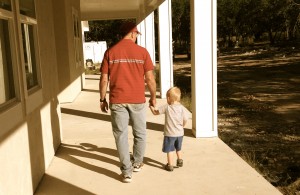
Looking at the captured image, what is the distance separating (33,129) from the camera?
4477 millimetres

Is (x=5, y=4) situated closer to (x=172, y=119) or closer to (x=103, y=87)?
(x=103, y=87)

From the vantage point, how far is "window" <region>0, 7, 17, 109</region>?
3709mm

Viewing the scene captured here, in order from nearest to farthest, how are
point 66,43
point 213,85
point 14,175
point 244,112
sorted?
point 14,175 → point 213,85 → point 66,43 → point 244,112

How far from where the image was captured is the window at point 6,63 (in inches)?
146

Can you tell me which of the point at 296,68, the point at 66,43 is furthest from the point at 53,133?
the point at 296,68

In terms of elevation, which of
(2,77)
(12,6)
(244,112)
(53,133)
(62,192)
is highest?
(12,6)

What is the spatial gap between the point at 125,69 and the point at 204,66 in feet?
7.45

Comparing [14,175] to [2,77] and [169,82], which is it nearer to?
[2,77]

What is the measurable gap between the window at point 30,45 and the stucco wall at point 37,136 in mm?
82

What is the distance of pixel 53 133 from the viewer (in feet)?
18.8

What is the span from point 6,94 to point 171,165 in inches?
88.5

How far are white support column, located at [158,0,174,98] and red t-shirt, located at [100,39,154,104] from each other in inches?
272

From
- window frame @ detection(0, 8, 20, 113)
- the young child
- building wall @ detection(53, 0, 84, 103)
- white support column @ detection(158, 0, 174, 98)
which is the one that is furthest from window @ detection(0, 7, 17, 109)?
white support column @ detection(158, 0, 174, 98)

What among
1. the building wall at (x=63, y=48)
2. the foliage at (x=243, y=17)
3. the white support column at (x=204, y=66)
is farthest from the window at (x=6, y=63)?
the foliage at (x=243, y=17)
